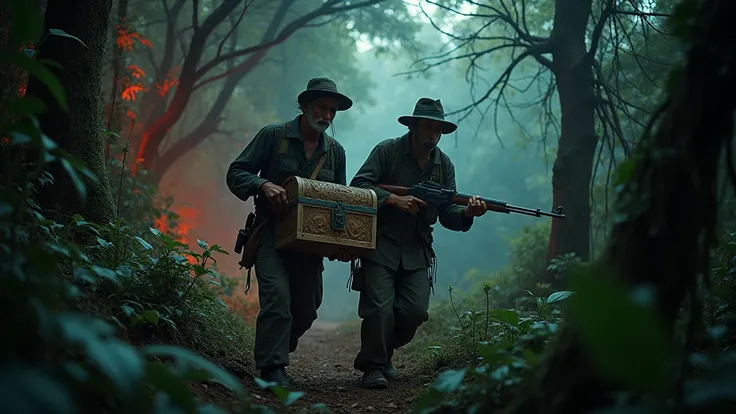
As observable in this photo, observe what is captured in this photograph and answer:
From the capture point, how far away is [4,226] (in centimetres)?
242

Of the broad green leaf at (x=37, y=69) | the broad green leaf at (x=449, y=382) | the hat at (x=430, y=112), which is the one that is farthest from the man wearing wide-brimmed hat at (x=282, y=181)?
the broad green leaf at (x=37, y=69)

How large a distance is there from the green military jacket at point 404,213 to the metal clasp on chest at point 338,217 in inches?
24.3

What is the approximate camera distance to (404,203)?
5.52 meters

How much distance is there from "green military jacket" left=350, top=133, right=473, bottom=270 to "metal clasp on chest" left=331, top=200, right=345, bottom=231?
62cm

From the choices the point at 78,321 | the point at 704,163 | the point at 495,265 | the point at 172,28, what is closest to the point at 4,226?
the point at 78,321

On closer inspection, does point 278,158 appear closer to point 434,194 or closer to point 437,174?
point 434,194

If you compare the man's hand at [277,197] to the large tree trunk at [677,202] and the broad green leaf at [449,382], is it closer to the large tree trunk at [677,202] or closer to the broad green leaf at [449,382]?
the broad green leaf at [449,382]

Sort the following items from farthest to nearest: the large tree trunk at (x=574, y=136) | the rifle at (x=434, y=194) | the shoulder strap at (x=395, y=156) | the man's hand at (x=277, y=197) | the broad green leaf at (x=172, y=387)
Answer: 1. the large tree trunk at (x=574, y=136)
2. the shoulder strap at (x=395, y=156)
3. the rifle at (x=434, y=194)
4. the man's hand at (x=277, y=197)
5. the broad green leaf at (x=172, y=387)

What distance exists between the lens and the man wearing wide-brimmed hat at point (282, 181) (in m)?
4.89

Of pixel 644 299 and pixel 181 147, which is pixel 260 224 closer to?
pixel 644 299

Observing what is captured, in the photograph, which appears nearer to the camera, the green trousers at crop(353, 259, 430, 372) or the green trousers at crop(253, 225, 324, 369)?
the green trousers at crop(253, 225, 324, 369)

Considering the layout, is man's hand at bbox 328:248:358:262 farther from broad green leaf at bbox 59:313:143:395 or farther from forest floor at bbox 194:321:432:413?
broad green leaf at bbox 59:313:143:395

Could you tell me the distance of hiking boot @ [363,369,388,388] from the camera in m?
5.09

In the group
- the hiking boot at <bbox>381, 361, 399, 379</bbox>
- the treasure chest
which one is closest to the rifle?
the treasure chest
